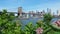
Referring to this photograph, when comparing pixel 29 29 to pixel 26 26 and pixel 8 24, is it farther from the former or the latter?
pixel 8 24

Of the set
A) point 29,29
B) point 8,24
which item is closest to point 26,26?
point 29,29

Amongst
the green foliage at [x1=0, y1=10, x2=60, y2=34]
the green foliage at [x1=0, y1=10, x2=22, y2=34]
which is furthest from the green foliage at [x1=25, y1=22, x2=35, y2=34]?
the green foliage at [x1=0, y1=10, x2=22, y2=34]

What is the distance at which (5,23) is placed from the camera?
3.80 metres

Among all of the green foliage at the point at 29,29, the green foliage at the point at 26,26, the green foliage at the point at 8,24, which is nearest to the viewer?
the green foliage at the point at 26,26

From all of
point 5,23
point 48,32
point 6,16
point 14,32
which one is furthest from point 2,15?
point 48,32

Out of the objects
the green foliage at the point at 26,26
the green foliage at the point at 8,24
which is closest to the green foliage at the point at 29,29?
the green foliage at the point at 26,26

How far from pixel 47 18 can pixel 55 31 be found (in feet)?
2.49

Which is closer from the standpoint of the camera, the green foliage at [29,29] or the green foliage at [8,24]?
the green foliage at [29,29]

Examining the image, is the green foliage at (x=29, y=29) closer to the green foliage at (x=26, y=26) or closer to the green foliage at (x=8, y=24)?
the green foliage at (x=26, y=26)

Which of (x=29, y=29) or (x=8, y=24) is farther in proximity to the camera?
(x=8, y=24)

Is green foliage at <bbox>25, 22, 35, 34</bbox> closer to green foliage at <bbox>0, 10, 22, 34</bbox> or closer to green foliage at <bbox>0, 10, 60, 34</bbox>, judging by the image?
green foliage at <bbox>0, 10, 60, 34</bbox>

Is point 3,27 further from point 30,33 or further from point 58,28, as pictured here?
point 58,28

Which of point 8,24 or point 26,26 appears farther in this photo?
point 8,24

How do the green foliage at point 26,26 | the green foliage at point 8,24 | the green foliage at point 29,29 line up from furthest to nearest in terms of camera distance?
the green foliage at point 8,24 < the green foliage at point 29,29 < the green foliage at point 26,26
